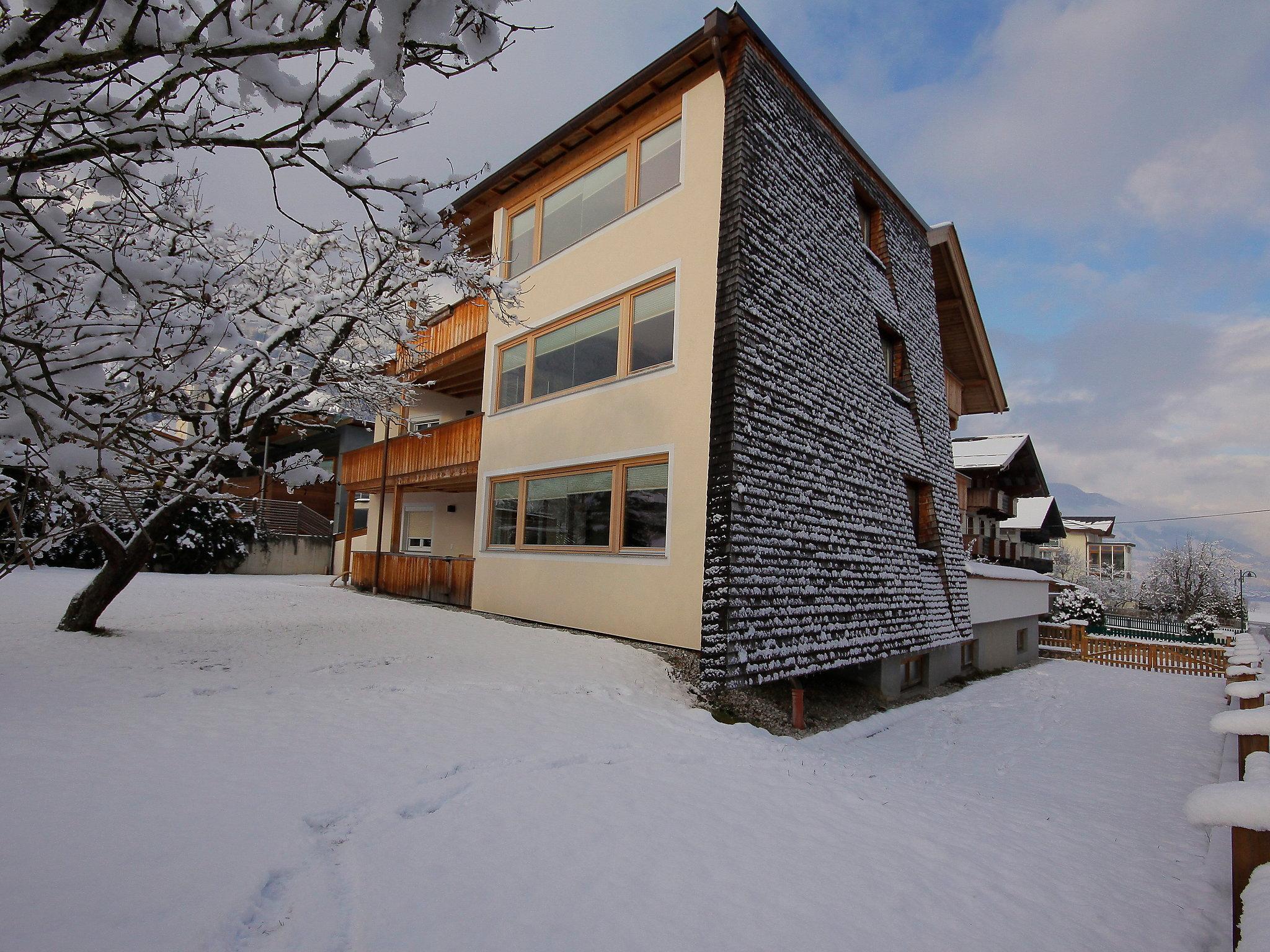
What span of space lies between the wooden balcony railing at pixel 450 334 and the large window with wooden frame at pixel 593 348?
4.22 feet

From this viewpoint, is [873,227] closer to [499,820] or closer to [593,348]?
[593,348]

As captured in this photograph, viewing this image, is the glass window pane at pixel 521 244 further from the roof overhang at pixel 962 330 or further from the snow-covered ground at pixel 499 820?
the roof overhang at pixel 962 330

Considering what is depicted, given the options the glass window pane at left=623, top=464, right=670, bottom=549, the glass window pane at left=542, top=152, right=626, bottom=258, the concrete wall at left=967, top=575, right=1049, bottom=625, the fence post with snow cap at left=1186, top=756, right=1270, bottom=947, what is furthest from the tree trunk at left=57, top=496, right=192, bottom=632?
the concrete wall at left=967, top=575, right=1049, bottom=625

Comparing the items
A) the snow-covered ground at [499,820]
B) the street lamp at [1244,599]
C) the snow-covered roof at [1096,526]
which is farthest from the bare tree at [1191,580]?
the snow-covered ground at [499,820]

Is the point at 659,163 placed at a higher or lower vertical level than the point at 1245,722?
higher

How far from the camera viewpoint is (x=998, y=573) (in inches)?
637

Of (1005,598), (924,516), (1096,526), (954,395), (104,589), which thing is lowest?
(1005,598)

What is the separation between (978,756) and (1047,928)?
19.3ft

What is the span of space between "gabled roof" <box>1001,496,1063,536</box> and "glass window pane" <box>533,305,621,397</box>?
31.3m

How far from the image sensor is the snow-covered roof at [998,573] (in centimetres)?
1484

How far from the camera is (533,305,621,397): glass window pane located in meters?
10.8

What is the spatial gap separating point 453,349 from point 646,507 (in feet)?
25.1

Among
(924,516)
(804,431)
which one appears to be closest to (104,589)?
(804,431)

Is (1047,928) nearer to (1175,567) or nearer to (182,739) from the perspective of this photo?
(182,739)
